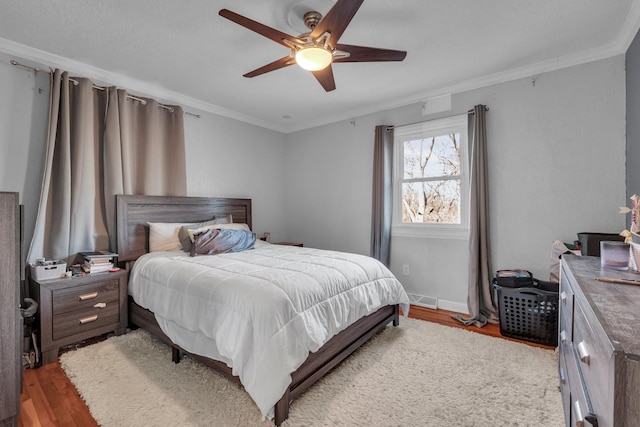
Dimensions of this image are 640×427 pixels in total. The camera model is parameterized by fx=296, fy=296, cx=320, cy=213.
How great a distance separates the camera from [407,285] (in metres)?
3.64

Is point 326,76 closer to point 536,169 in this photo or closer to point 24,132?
point 536,169

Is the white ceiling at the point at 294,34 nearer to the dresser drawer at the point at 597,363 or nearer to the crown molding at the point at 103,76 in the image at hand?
the crown molding at the point at 103,76

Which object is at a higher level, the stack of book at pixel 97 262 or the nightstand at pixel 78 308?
the stack of book at pixel 97 262

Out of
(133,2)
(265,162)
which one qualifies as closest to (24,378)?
(133,2)

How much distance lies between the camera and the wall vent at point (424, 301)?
3396mm

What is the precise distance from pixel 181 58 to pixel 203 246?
5.70 ft

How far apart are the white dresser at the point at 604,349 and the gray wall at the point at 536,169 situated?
5.29 ft

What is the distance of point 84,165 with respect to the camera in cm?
276

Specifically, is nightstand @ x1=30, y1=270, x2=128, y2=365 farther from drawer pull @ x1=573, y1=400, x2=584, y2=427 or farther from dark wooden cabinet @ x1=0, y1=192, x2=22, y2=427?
drawer pull @ x1=573, y1=400, x2=584, y2=427

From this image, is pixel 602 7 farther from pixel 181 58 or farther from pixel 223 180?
pixel 223 180

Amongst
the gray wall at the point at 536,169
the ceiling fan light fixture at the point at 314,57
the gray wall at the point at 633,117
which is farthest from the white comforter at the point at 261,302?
the gray wall at the point at 633,117

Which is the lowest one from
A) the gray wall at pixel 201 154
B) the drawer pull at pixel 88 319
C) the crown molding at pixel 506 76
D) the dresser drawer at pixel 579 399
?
the drawer pull at pixel 88 319

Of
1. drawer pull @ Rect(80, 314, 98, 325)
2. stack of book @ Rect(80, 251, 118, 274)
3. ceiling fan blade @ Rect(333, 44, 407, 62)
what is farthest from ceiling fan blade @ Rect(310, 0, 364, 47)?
drawer pull @ Rect(80, 314, 98, 325)

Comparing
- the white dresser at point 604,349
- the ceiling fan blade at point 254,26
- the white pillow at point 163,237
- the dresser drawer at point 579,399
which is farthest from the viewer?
the white pillow at point 163,237
